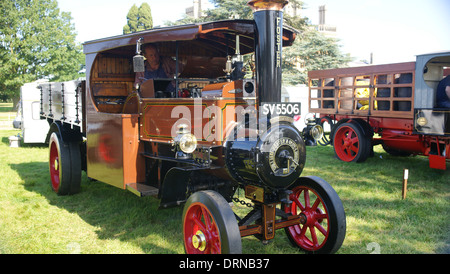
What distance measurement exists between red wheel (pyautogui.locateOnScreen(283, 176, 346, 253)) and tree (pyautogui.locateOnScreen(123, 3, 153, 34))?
2331 cm

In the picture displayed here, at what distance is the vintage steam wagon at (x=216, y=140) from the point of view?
2.98m

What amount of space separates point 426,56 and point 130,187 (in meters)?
5.47

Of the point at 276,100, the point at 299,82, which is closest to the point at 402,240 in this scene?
the point at 276,100

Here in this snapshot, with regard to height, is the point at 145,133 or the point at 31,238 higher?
the point at 145,133

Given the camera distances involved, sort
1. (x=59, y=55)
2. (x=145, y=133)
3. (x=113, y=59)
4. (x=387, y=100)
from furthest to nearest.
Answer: (x=59, y=55) → (x=387, y=100) → (x=113, y=59) → (x=145, y=133)

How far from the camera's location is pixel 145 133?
3877 mm

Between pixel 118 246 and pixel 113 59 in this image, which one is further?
pixel 113 59

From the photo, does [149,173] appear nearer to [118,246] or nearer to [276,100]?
[118,246]

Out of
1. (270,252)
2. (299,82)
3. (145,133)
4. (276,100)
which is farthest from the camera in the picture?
(299,82)

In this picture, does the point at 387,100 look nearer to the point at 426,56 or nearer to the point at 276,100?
the point at 426,56

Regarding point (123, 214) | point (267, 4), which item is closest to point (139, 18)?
point (123, 214)

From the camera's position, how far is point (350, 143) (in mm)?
8156

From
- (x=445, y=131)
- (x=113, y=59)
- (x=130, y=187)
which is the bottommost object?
(x=130, y=187)

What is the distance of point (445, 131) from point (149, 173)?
4.86 metres
